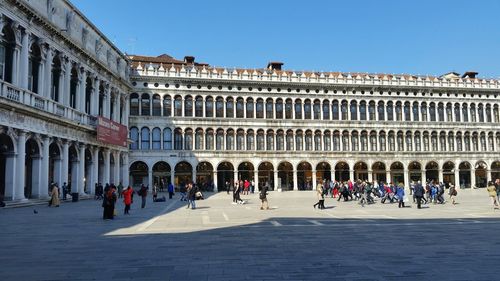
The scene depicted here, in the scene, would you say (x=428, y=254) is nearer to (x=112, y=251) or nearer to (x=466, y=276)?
(x=466, y=276)

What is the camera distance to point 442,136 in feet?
199

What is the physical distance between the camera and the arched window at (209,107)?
180 feet

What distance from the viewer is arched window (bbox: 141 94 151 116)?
5319 centimetres

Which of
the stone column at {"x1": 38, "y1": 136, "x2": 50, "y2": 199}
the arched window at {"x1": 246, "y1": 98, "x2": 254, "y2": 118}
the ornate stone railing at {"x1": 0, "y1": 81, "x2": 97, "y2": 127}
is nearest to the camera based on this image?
the ornate stone railing at {"x1": 0, "y1": 81, "x2": 97, "y2": 127}

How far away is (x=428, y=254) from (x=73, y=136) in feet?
96.9

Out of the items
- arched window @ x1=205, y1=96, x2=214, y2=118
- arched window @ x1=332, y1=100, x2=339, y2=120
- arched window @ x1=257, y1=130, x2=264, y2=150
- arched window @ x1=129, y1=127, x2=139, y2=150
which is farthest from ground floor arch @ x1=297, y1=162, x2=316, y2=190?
arched window @ x1=129, y1=127, x2=139, y2=150

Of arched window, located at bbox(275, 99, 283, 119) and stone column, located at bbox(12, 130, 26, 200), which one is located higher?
arched window, located at bbox(275, 99, 283, 119)

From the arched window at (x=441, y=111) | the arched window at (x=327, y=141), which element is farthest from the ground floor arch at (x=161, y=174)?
the arched window at (x=441, y=111)

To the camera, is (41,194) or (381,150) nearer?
(41,194)

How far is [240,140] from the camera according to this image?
5550 centimetres

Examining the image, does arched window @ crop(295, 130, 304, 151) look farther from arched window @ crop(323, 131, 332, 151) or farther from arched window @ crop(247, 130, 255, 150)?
arched window @ crop(247, 130, 255, 150)

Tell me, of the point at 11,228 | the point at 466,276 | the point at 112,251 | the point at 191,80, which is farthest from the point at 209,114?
the point at 466,276

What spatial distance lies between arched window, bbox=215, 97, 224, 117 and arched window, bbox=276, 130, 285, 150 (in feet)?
25.3

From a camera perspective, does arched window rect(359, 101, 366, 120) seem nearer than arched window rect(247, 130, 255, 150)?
No
